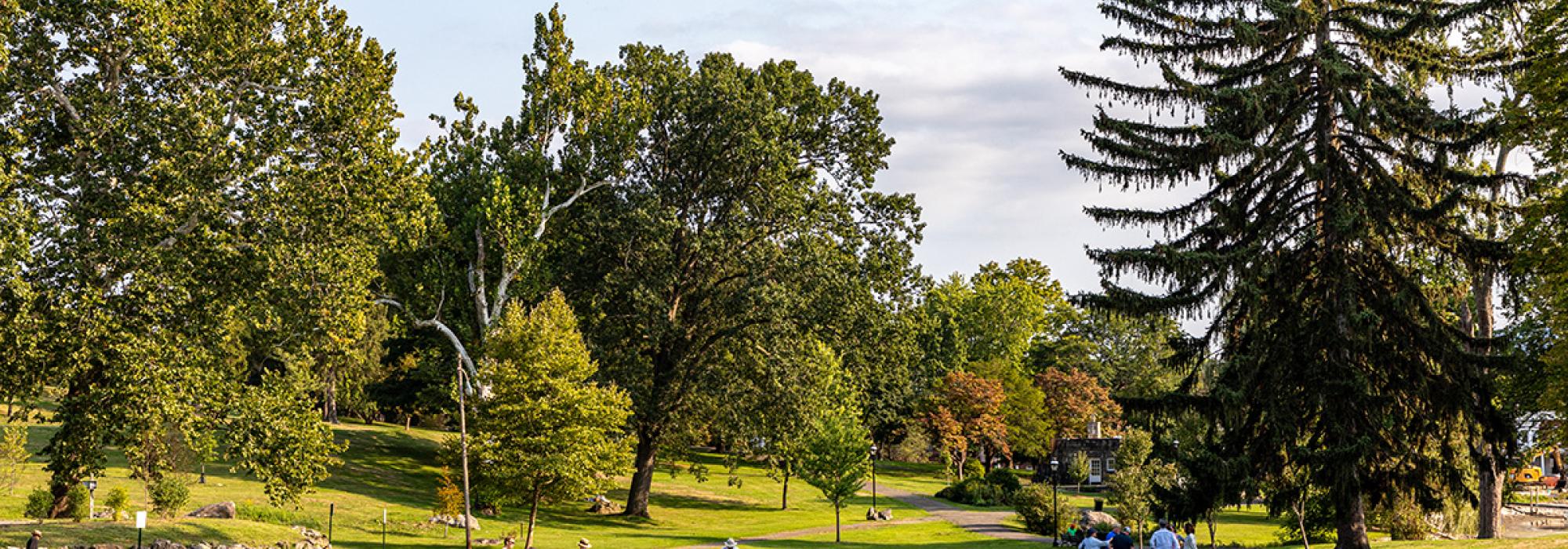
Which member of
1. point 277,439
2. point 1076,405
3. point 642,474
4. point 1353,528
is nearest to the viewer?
point 1353,528

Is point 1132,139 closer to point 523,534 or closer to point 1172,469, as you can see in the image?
point 1172,469

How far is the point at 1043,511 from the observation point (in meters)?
43.2

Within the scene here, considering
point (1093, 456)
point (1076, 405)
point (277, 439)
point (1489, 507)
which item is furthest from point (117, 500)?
point (1076, 405)

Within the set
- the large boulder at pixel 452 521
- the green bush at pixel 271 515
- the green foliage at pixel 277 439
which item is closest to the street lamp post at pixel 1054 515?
the large boulder at pixel 452 521

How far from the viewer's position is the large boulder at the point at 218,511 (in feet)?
105

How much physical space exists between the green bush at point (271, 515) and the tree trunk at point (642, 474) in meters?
14.5

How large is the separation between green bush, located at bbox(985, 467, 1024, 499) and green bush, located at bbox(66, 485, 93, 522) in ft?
142

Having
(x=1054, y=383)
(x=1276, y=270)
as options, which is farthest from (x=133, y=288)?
(x=1054, y=383)

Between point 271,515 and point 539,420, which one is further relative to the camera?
point 539,420

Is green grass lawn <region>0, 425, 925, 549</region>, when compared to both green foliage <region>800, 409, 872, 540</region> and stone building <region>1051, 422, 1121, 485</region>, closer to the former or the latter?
green foliage <region>800, 409, 872, 540</region>

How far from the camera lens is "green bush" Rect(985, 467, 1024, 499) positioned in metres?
60.8

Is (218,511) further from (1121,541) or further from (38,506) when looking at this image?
(1121,541)

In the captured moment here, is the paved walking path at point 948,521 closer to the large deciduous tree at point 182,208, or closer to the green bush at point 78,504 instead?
the large deciduous tree at point 182,208

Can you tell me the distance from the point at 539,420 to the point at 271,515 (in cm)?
856
